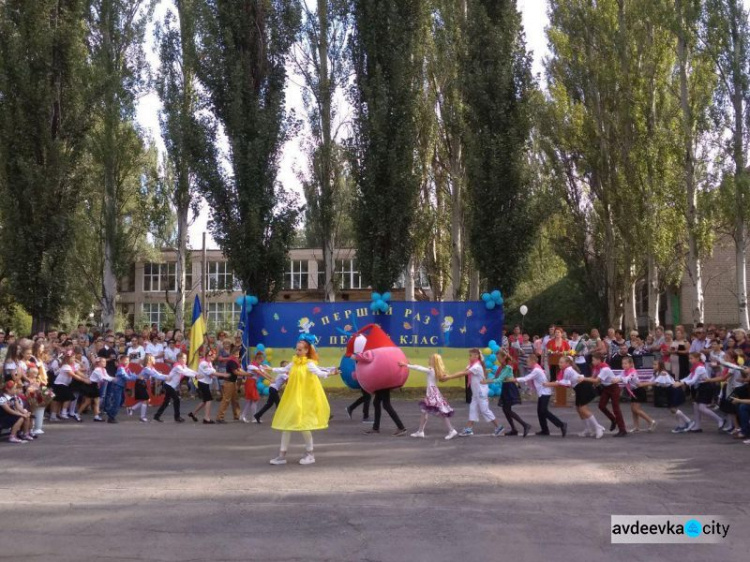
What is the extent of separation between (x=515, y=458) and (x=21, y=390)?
342 inches

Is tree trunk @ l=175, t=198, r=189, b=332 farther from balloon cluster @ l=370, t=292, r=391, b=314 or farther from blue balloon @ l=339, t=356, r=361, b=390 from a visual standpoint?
blue balloon @ l=339, t=356, r=361, b=390

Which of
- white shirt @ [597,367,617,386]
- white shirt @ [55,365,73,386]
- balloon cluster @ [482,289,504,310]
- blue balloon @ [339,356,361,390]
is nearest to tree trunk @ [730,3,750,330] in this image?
balloon cluster @ [482,289,504,310]

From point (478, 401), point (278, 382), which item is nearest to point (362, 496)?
point (478, 401)

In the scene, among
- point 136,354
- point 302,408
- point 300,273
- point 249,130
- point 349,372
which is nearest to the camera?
point 302,408

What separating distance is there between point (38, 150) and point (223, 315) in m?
34.3

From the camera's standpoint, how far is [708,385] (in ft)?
47.2

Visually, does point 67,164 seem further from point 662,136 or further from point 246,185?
point 662,136

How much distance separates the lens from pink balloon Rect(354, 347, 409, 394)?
572 inches

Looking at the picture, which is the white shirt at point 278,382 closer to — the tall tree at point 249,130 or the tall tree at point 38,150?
the tall tree at point 249,130

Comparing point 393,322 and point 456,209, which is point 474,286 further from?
point 393,322

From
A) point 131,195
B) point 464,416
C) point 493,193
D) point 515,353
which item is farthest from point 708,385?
point 131,195

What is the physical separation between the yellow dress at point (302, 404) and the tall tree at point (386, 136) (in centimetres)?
1241

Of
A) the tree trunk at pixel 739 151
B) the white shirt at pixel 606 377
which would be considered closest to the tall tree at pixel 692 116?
the tree trunk at pixel 739 151

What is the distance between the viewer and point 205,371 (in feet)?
53.4
